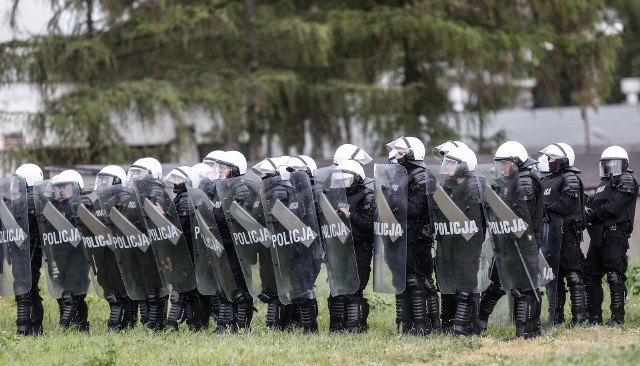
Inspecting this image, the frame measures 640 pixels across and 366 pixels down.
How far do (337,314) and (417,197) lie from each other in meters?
1.60

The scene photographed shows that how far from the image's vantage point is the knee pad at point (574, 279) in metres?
12.3

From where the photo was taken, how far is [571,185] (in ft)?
40.3

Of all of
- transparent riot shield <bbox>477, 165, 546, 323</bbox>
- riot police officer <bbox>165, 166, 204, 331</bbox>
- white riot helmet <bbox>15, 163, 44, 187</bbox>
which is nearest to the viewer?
transparent riot shield <bbox>477, 165, 546, 323</bbox>

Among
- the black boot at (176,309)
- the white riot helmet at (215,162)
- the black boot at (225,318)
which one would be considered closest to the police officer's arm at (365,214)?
the white riot helmet at (215,162)

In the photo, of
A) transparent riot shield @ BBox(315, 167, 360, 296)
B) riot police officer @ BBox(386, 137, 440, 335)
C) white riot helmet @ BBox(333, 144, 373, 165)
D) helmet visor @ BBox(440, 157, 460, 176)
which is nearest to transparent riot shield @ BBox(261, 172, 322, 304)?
transparent riot shield @ BBox(315, 167, 360, 296)

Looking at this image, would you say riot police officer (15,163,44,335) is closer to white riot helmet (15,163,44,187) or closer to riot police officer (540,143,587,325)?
white riot helmet (15,163,44,187)

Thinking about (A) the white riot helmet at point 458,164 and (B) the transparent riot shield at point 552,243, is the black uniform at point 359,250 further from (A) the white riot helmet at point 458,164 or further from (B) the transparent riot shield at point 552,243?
(B) the transparent riot shield at point 552,243

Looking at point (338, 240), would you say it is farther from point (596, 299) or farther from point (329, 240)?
point (596, 299)

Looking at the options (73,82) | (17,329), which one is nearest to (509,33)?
(73,82)

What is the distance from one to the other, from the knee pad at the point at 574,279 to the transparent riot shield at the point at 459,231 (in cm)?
125

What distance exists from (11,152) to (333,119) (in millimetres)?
7000

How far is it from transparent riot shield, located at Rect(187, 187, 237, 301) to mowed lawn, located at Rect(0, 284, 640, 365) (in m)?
0.52

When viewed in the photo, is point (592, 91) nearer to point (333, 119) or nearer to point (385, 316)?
point (333, 119)

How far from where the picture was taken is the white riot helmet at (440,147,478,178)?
37.3 ft
